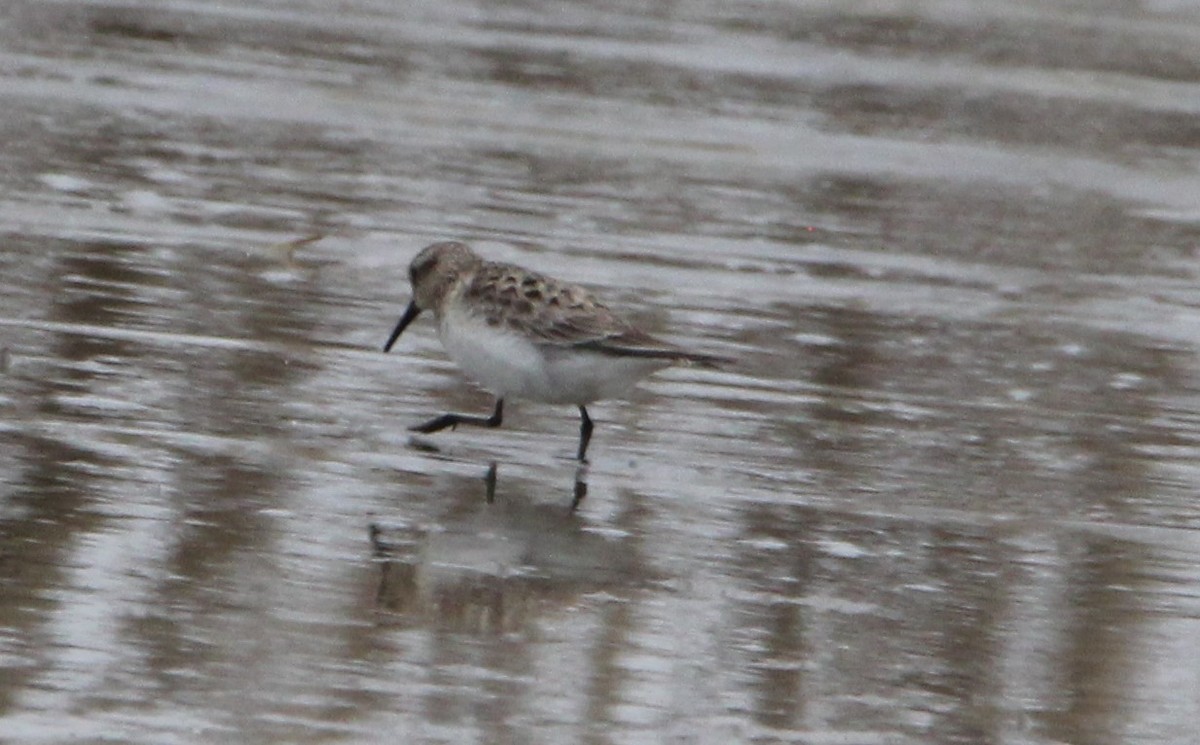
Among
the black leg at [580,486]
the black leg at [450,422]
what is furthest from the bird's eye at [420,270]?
the black leg at [580,486]

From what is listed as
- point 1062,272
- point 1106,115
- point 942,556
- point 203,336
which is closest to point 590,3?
point 1106,115

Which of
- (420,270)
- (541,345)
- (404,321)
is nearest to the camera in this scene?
(541,345)

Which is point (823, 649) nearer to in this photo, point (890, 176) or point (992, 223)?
point (992, 223)

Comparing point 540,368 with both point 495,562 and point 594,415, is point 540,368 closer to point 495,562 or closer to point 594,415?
point 594,415

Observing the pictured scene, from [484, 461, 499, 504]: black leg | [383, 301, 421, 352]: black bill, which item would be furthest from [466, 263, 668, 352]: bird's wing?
[383, 301, 421, 352]: black bill

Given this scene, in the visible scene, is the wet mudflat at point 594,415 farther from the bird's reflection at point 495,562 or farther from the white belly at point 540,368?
the white belly at point 540,368

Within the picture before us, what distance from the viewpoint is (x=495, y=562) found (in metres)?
7.66

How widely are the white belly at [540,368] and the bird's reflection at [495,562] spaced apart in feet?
2.22

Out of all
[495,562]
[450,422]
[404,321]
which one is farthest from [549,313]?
[495,562]

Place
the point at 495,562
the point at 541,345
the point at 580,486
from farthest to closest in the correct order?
the point at 541,345, the point at 580,486, the point at 495,562

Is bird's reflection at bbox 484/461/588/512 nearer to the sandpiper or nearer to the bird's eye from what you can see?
the sandpiper

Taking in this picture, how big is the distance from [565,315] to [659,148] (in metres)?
8.50

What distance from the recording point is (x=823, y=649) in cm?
694

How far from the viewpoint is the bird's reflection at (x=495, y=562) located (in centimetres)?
705
